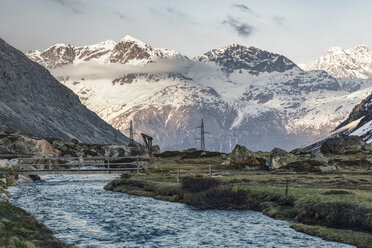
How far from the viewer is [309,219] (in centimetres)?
3638

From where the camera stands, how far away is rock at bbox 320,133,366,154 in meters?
142

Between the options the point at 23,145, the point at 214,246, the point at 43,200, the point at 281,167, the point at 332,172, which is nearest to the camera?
the point at 214,246

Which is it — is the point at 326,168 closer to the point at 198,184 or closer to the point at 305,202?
the point at 198,184

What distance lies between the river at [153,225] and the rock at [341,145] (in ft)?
334

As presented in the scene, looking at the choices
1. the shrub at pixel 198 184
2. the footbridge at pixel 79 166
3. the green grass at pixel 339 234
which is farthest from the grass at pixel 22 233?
the footbridge at pixel 79 166

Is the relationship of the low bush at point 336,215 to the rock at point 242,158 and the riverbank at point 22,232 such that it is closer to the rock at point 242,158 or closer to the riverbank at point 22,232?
the riverbank at point 22,232

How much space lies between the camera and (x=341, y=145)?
5719 inches

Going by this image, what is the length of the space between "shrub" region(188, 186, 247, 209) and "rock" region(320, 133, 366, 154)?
99724mm

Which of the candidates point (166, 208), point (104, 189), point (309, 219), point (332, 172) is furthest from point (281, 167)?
point (309, 219)

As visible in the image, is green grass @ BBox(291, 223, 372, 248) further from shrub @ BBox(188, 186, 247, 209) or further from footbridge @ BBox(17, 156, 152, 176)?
footbridge @ BBox(17, 156, 152, 176)

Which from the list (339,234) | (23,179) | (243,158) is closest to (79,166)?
(23,179)

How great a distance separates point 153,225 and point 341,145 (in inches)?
4714

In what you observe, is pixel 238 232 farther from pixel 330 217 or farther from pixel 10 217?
pixel 10 217

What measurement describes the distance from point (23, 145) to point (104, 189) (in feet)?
257
